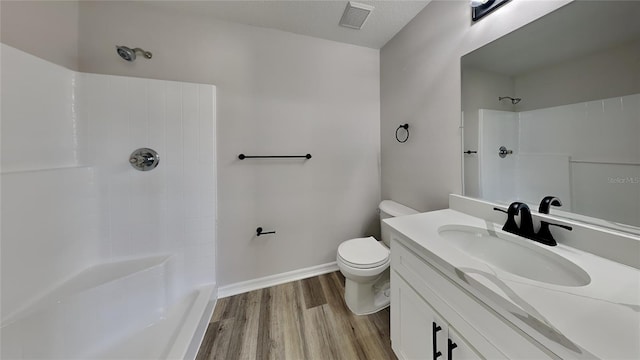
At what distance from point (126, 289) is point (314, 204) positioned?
1.39 m

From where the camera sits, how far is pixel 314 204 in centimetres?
190

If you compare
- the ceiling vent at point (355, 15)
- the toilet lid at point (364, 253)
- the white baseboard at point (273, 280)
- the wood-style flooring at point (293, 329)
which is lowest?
the wood-style flooring at point (293, 329)

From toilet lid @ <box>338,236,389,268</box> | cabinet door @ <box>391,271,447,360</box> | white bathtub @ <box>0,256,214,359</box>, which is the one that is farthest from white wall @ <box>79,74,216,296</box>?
cabinet door @ <box>391,271,447,360</box>

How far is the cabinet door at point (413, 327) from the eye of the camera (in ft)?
2.59

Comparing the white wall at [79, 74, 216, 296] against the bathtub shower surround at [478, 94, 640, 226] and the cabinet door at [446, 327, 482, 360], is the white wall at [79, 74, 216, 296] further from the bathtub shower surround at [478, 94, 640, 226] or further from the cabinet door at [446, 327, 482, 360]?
the bathtub shower surround at [478, 94, 640, 226]

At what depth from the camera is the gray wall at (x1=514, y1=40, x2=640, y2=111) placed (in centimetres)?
69

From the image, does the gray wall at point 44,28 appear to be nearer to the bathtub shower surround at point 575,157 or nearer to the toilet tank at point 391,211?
the toilet tank at point 391,211

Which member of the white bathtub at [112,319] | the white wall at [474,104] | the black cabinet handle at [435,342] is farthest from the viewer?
the white wall at [474,104]

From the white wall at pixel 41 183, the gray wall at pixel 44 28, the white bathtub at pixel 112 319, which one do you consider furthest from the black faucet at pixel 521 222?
the gray wall at pixel 44 28

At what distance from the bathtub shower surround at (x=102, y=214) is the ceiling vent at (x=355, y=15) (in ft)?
3.79

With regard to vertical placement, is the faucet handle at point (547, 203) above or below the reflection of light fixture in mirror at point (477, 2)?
below

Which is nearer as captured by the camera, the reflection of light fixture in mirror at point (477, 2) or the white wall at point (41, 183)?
the white wall at point (41, 183)

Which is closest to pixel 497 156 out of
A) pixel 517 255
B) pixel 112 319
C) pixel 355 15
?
pixel 517 255

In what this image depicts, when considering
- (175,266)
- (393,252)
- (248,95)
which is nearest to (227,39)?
(248,95)
